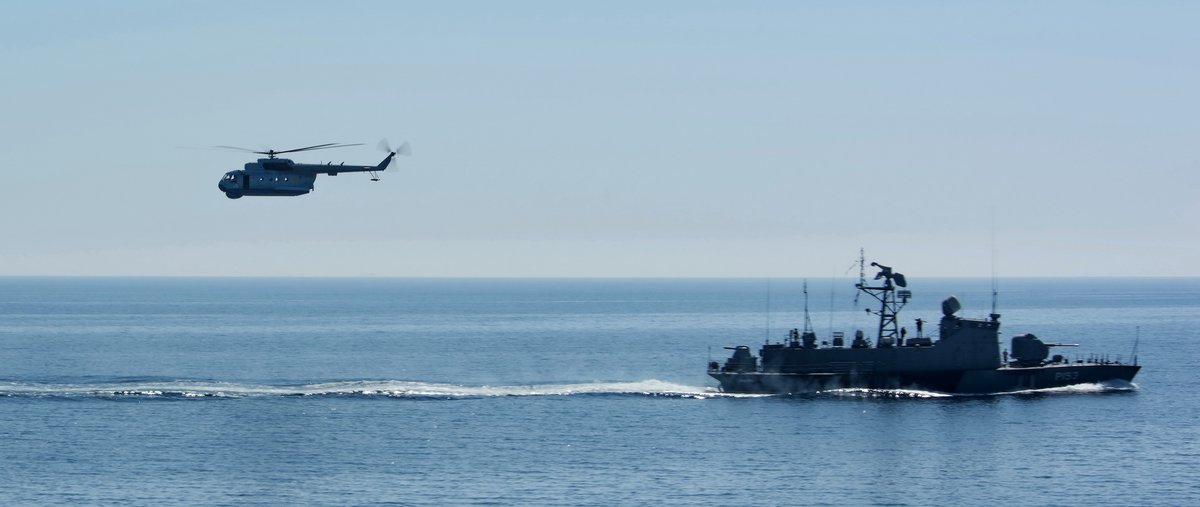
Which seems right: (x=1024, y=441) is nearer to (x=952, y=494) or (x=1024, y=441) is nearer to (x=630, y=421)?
(x=952, y=494)

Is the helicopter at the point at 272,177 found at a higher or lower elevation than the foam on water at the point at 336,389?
higher

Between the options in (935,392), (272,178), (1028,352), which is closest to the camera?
(272,178)

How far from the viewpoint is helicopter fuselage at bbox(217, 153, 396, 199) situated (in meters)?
77.2

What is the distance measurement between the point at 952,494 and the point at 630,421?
77.1 ft

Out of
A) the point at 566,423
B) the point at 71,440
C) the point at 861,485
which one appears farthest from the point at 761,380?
the point at 71,440

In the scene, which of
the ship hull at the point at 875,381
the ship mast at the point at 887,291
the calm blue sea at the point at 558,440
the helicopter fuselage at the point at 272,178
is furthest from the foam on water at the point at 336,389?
the helicopter fuselage at the point at 272,178

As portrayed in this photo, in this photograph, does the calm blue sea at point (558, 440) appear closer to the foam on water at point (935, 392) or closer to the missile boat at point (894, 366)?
the foam on water at point (935, 392)

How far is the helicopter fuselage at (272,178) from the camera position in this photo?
7719cm

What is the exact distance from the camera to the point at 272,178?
7731 cm

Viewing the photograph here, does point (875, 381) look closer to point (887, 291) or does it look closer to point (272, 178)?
point (887, 291)

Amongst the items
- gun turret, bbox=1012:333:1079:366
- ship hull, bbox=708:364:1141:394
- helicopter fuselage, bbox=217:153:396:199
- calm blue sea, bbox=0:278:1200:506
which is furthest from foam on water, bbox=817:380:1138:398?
helicopter fuselage, bbox=217:153:396:199

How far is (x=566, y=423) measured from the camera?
257 feet

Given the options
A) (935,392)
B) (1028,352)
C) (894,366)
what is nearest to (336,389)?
(894,366)

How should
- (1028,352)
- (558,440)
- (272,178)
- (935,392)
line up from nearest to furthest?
(558,440) < (272,178) < (935,392) < (1028,352)
